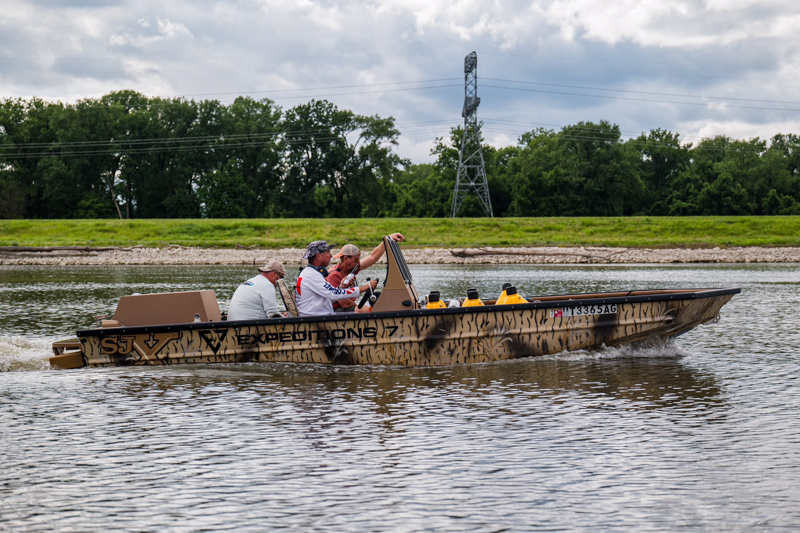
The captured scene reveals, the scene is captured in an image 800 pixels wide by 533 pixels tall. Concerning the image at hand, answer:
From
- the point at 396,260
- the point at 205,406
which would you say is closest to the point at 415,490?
the point at 205,406

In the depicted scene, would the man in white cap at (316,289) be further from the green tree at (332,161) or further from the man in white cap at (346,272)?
the green tree at (332,161)

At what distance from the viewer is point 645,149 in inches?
3433

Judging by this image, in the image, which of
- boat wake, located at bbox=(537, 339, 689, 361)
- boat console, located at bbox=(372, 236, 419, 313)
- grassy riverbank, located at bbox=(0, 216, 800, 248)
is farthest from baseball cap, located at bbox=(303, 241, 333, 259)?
grassy riverbank, located at bbox=(0, 216, 800, 248)

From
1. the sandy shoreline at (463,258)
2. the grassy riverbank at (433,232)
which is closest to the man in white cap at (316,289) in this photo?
the sandy shoreline at (463,258)

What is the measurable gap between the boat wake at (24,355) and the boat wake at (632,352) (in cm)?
697

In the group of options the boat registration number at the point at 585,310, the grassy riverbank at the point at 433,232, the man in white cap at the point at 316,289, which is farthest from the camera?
the grassy riverbank at the point at 433,232

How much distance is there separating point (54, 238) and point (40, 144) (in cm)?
3202

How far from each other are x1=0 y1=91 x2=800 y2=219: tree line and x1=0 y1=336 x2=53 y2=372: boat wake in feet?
199

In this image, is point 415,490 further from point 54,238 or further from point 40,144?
point 40,144

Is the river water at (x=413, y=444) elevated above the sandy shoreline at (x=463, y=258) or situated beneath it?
situated beneath

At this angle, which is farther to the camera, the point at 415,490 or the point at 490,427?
the point at 490,427

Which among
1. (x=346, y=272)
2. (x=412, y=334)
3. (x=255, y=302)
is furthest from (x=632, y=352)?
(x=255, y=302)

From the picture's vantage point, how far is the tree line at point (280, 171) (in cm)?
7244

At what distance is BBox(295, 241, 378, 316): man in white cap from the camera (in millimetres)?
10680
